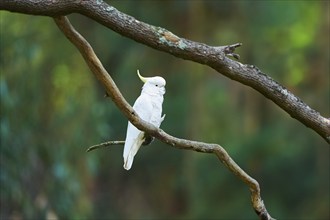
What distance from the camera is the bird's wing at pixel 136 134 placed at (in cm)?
295

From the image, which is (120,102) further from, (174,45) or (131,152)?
(174,45)

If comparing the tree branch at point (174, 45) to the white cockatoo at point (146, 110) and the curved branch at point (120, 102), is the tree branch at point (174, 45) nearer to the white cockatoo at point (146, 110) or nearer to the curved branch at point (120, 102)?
the curved branch at point (120, 102)

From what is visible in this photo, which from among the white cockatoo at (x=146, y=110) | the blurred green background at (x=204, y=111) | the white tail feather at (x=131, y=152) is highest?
the white cockatoo at (x=146, y=110)

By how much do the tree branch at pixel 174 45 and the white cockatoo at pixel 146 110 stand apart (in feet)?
0.89

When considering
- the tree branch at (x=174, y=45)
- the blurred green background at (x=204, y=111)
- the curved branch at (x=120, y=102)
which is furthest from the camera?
the blurred green background at (x=204, y=111)

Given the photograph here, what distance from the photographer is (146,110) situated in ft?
9.75

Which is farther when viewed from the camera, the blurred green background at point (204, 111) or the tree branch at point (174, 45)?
the blurred green background at point (204, 111)

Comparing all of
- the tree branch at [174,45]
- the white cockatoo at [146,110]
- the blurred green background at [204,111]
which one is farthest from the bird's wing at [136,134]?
the blurred green background at [204,111]

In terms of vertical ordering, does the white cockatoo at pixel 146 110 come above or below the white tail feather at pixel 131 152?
above

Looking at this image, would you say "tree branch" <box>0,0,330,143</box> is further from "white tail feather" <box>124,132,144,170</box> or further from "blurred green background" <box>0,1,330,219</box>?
"blurred green background" <box>0,1,330,219</box>

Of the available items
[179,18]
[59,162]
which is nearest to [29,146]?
[59,162]

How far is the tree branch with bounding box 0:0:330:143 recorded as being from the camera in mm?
3121

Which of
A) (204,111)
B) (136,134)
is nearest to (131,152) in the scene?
(136,134)

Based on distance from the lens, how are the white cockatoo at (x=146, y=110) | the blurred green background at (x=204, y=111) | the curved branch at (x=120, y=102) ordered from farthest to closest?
the blurred green background at (x=204, y=111) → the curved branch at (x=120, y=102) → the white cockatoo at (x=146, y=110)
